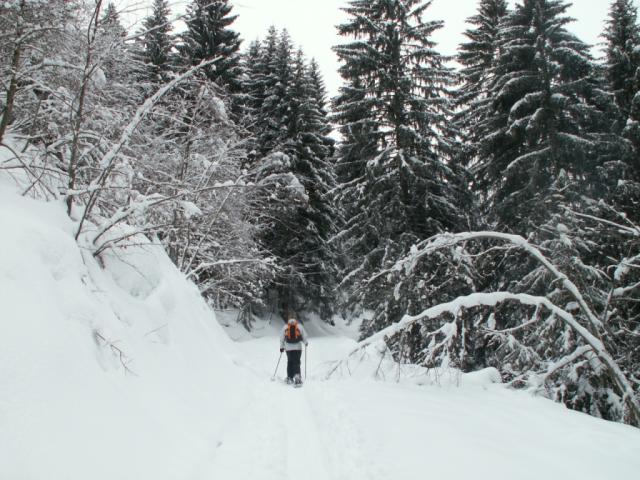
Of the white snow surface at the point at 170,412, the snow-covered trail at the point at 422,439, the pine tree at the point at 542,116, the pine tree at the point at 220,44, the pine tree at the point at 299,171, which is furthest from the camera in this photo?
the pine tree at the point at 299,171

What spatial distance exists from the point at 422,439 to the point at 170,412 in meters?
2.65

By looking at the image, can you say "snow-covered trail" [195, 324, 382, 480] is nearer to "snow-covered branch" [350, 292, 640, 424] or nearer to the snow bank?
the snow bank

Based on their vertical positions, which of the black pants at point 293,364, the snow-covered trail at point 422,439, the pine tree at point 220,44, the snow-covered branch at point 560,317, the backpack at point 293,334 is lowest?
the black pants at point 293,364

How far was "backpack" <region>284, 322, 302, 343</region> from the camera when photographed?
8.95m

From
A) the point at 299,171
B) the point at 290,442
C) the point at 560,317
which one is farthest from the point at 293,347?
the point at 299,171

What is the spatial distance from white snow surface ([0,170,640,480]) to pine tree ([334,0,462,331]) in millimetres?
7316

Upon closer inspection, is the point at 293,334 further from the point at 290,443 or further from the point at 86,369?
the point at 86,369

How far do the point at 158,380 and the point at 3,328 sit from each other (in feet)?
6.60

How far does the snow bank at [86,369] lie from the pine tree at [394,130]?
825cm

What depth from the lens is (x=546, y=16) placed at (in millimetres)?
12797

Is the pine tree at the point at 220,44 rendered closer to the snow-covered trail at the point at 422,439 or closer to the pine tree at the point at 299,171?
the pine tree at the point at 299,171

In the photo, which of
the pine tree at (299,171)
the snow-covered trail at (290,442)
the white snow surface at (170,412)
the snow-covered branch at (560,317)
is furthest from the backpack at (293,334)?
the pine tree at (299,171)

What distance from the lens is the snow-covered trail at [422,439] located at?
11.0 feet

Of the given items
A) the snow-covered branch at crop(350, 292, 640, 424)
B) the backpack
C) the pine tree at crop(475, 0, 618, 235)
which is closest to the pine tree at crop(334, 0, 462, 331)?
the pine tree at crop(475, 0, 618, 235)
